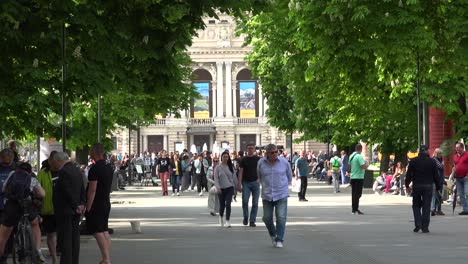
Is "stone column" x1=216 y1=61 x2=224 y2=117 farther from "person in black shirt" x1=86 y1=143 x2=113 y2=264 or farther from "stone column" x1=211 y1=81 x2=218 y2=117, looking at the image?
"person in black shirt" x1=86 y1=143 x2=113 y2=264

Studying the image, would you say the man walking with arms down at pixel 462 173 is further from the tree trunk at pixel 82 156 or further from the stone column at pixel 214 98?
the stone column at pixel 214 98

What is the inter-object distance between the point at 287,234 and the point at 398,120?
29.3 m

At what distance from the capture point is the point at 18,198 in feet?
57.7

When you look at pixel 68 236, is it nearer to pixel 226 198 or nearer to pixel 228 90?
pixel 226 198

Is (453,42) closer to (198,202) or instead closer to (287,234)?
(287,234)

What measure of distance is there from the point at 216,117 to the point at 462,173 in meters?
114

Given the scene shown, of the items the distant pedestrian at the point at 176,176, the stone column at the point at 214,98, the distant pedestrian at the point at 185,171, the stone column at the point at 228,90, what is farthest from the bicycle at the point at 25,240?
the stone column at the point at 214,98

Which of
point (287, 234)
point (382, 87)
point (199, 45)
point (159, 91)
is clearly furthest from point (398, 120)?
point (199, 45)

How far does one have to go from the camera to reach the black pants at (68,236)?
16.0 m

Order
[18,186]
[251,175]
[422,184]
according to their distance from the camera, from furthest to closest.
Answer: [251,175] < [422,184] < [18,186]

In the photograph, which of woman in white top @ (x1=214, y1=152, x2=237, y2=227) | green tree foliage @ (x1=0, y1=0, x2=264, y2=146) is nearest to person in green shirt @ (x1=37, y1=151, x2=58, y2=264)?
green tree foliage @ (x1=0, y1=0, x2=264, y2=146)

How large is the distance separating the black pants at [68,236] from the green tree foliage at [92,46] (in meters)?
3.95

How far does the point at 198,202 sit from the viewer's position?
43.9 m

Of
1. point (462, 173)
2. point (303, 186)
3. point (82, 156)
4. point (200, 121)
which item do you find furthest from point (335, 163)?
point (200, 121)
